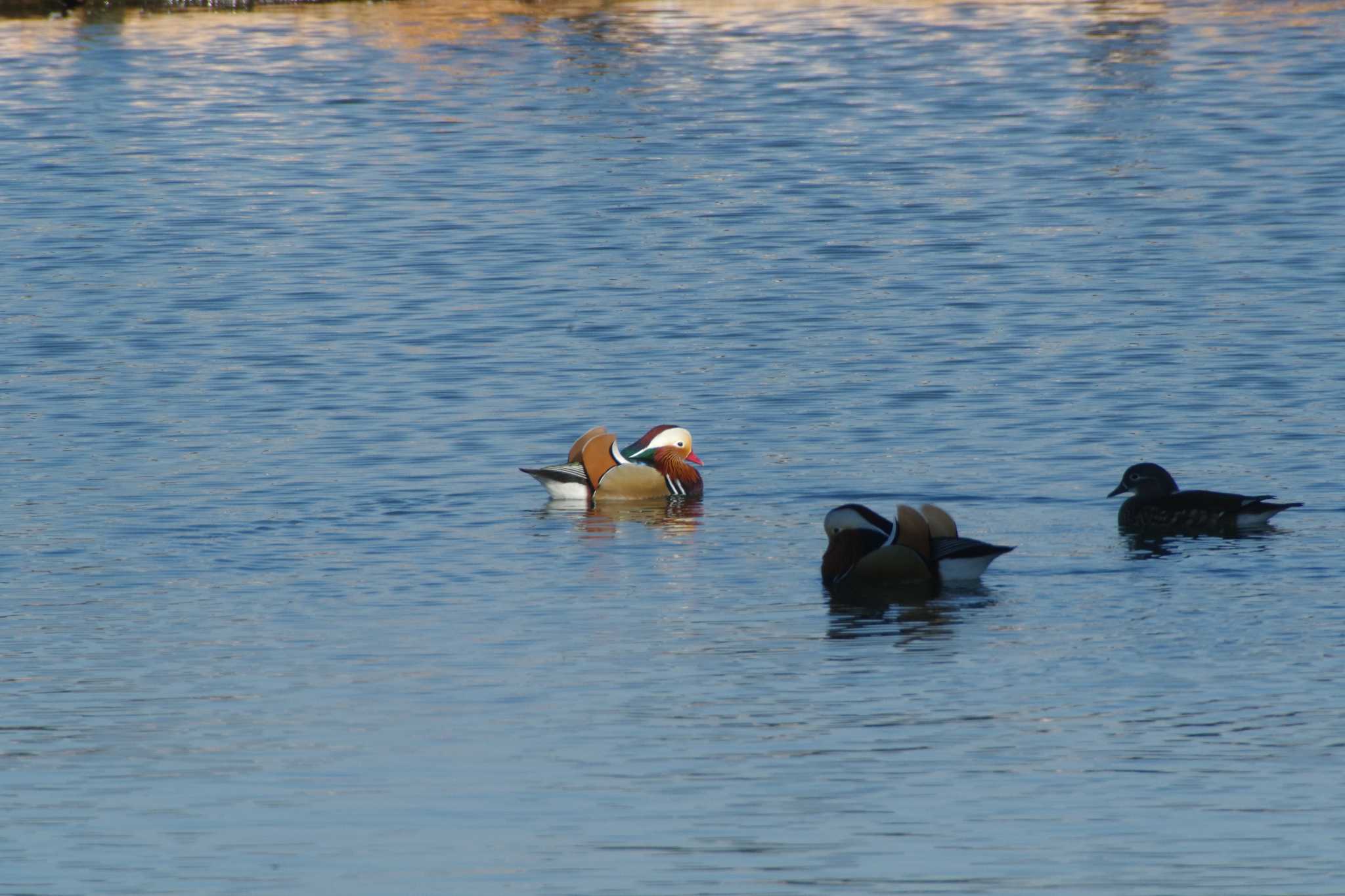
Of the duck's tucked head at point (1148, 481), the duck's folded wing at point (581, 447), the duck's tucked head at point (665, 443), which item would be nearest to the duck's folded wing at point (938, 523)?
the duck's tucked head at point (1148, 481)

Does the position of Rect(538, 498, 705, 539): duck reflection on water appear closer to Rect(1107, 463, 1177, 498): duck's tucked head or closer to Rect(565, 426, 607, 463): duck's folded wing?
Rect(565, 426, 607, 463): duck's folded wing

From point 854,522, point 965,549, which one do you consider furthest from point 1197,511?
point 854,522

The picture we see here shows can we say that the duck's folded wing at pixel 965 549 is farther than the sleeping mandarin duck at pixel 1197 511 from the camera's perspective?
No

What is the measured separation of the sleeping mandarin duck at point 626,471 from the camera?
57.4 feet

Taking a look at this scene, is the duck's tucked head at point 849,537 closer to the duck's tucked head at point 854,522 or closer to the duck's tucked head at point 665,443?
the duck's tucked head at point 854,522

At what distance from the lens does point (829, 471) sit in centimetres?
1773

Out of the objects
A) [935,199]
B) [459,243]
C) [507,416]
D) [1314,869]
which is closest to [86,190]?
[459,243]

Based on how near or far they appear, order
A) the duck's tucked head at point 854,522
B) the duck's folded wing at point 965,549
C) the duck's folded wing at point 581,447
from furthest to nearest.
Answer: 1. the duck's folded wing at point 581,447
2. the duck's tucked head at point 854,522
3. the duck's folded wing at point 965,549

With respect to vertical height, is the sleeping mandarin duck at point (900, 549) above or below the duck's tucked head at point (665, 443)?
above

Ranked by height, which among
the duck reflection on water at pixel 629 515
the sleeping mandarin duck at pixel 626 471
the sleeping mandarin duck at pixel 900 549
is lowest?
the duck reflection on water at pixel 629 515

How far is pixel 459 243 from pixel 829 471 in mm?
12350

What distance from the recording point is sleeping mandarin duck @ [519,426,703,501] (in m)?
17.5

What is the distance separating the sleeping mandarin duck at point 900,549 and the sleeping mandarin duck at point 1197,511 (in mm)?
1322

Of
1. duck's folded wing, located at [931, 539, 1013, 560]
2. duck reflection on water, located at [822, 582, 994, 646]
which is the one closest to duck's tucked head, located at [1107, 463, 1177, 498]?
duck's folded wing, located at [931, 539, 1013, 560]
